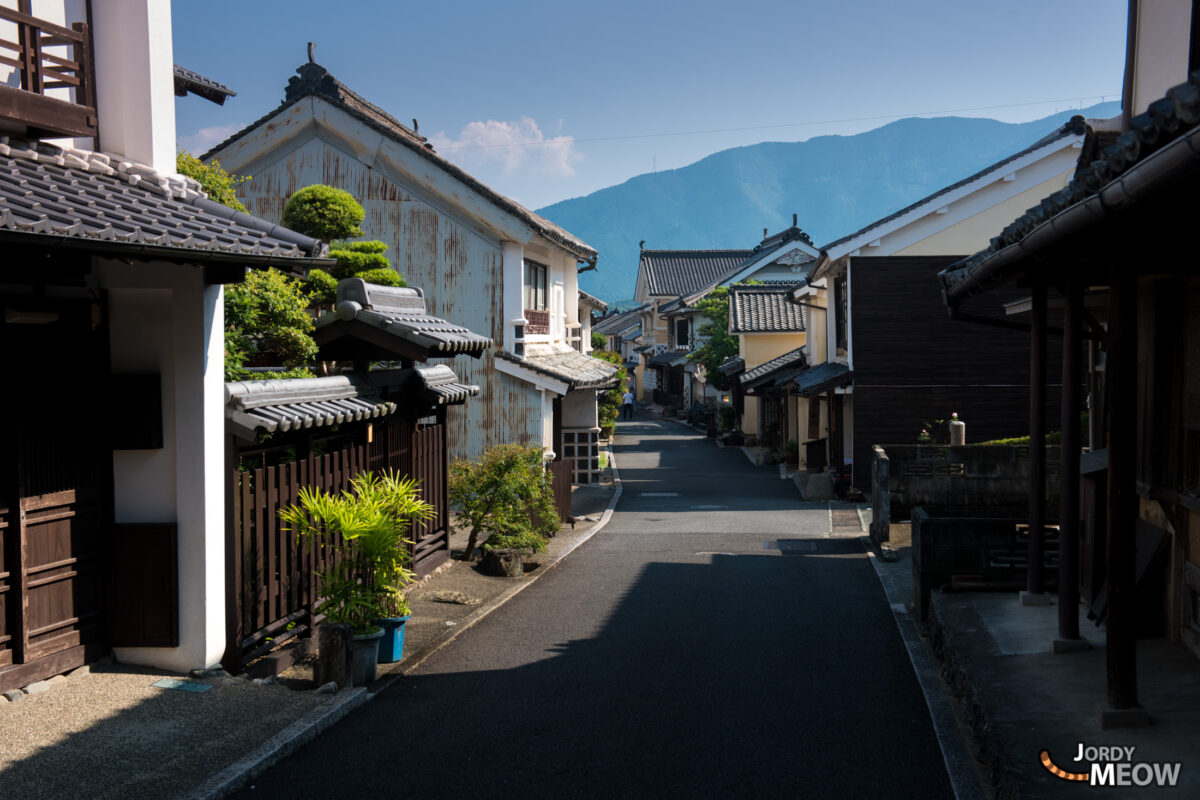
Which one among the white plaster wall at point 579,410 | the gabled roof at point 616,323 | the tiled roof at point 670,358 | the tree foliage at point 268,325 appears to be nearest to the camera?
the tree foliage at point 268,325

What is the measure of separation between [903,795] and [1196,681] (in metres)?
2.46

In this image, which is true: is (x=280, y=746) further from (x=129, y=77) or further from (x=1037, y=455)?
(x=1037, y=455)

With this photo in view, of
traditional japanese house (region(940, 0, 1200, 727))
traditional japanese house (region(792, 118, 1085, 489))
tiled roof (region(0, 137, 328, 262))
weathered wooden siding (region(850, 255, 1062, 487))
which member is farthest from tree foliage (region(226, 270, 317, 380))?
weathered wooden siding (region(850, 255, 1062, 487))

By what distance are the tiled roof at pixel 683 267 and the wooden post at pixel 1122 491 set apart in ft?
218

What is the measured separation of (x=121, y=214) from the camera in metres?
6.98

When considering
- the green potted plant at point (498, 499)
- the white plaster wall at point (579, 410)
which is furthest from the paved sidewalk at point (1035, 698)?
the white plaster wall at point (579, 410)

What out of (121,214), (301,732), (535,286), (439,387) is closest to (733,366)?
(535,286)

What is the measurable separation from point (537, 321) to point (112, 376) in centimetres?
1875

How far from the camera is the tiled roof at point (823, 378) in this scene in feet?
85.8

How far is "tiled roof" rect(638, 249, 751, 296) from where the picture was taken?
73.6 metres

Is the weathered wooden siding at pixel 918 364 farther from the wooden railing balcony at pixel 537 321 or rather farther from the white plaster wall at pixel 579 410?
the wooden railing balcony at pixel 537 321

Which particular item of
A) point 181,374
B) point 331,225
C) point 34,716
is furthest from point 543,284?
point 34,716

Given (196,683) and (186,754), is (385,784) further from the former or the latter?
(196,683)

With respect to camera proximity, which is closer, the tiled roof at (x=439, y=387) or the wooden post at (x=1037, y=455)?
the wooden post at (x=1037, y=455)
